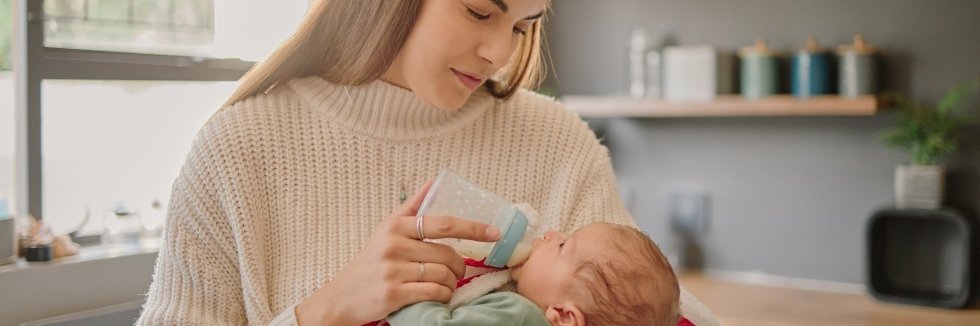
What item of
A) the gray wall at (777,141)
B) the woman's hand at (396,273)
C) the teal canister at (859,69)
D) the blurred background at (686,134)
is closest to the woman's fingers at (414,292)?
the woman's hand at (396,273)

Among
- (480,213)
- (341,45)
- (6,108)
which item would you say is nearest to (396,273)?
(480,213)

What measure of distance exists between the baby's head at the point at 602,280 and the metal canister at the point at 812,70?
221 cm

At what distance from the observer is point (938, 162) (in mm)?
3123

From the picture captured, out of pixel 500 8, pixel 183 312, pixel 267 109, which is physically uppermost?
pixel 500 8

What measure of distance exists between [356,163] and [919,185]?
2359 millimetres

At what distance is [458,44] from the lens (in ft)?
Result: 3.91

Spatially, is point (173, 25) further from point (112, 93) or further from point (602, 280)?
point (602, 280)

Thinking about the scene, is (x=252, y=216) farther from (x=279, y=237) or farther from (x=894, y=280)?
(x=894, y=280)

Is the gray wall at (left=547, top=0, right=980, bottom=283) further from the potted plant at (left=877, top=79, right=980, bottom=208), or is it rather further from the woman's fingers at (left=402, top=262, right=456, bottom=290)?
the woman's fingers at (left=402, top=262, right=456, bottom=290)

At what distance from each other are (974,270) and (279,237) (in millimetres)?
2674

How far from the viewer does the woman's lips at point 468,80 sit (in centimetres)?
123

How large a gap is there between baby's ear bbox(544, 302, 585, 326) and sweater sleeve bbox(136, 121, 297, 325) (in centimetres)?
34

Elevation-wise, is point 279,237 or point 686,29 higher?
point 686,29

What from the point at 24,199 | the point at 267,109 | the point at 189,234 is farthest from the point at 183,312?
the point at 24,199
